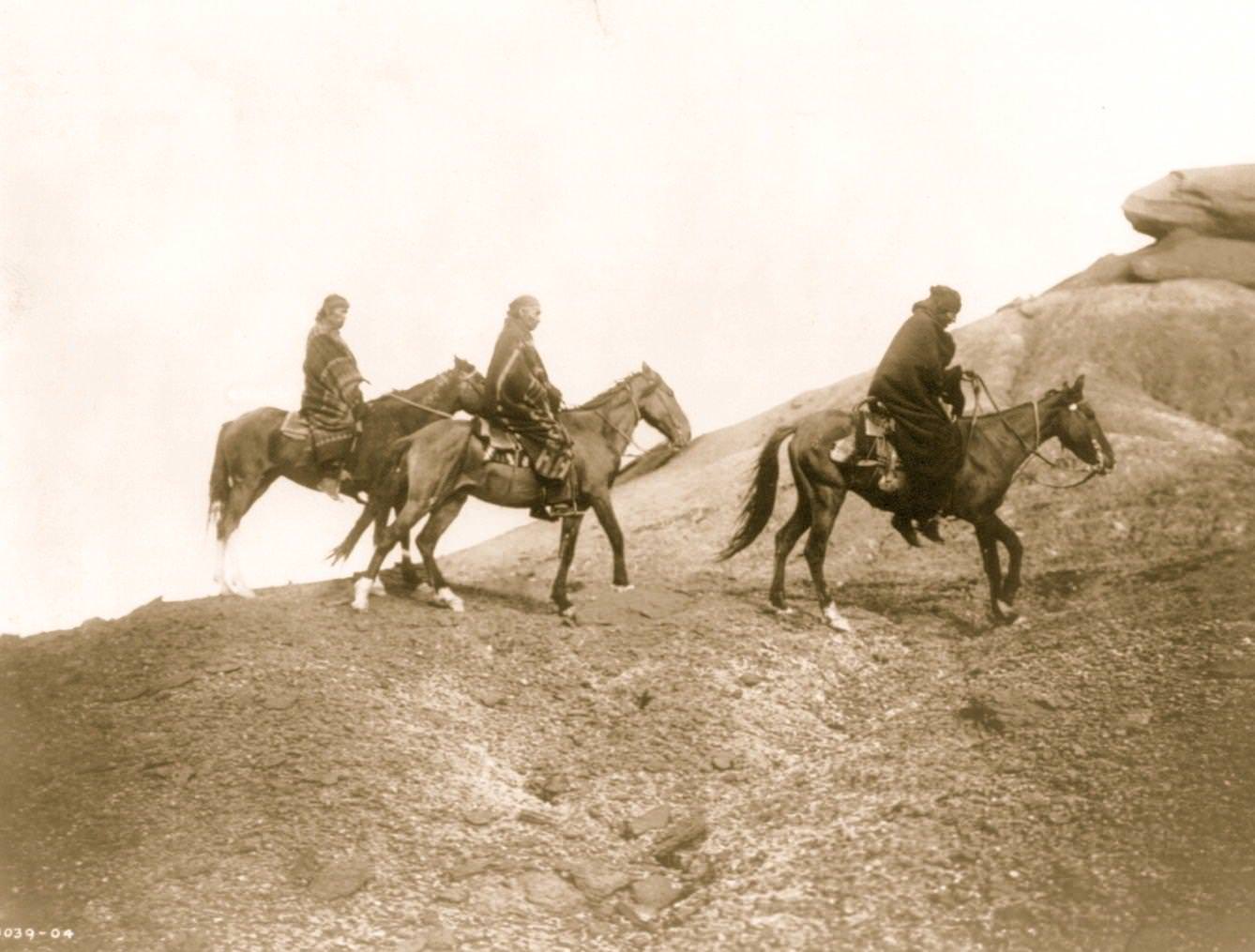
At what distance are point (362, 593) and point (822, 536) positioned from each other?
4602 mm

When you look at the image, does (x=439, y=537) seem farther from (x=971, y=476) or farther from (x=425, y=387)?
(x=971, y=476)

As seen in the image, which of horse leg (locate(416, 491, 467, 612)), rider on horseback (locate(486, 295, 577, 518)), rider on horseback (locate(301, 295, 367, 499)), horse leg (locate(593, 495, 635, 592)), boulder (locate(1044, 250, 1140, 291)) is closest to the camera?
horse leg (locate(416, 491, 467, 612))

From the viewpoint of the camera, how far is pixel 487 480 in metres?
12.4

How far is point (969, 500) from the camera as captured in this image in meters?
12.1

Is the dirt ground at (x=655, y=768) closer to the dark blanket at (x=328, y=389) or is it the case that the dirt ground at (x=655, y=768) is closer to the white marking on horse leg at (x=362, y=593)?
the white marking on horse leg at (x=362, y=593)

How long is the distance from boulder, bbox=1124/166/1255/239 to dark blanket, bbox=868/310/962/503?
10328 mm

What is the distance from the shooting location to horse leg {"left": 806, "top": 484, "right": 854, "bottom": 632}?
40.1 feet

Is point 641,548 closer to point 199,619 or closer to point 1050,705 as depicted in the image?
point 199,619

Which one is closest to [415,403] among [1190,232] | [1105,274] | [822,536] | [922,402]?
[822,536]

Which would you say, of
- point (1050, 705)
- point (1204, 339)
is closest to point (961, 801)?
point (1050, 705)

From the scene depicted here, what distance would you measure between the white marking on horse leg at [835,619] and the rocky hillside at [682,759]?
0.17 m

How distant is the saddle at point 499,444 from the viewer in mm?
12344

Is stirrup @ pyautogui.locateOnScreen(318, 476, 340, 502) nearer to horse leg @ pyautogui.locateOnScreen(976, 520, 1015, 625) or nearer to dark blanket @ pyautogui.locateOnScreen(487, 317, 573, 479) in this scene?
dark blanket @ pyautogui.locateOnScreen(487, 317, 573, 479)

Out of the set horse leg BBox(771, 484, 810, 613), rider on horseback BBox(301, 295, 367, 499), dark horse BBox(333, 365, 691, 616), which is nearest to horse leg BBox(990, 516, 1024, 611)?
horse leg BBox(771, 484, 810, 613)
